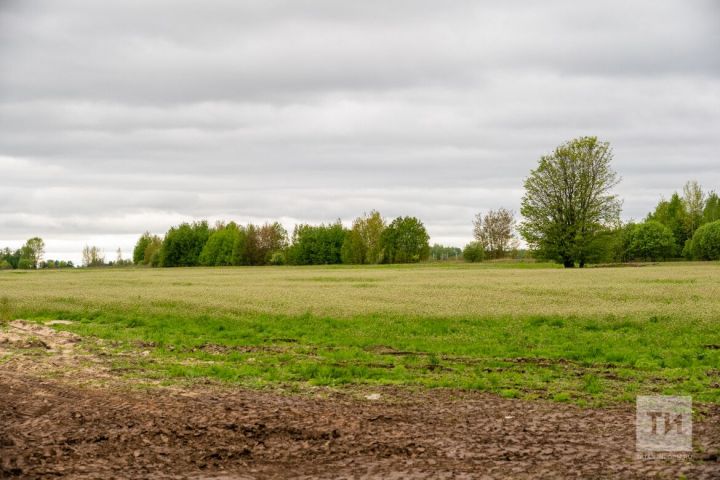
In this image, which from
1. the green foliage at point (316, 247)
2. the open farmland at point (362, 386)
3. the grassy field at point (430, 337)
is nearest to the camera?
the open farmland at point (362, 386)

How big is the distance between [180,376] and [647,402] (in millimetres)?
11742

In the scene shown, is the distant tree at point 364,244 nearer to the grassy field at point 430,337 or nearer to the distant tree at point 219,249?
the distant tree at point 219,249

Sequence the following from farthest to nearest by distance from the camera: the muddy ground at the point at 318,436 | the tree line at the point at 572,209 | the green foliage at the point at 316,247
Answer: the green foliage at the point at 316,247, the tree line at the point at 572,209, the muddy ground at the point at 318,436

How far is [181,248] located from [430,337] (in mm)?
158319

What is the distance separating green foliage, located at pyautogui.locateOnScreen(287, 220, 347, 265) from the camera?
150 meters

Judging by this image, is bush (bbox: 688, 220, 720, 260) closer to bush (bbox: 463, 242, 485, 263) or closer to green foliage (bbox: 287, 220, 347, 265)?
bush (bbox: 463, 242, 485, 263)

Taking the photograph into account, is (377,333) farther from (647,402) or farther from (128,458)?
(128,458)

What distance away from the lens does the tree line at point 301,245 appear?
141875 millimetres

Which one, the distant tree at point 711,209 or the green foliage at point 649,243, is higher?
the distant tree at point 711,209

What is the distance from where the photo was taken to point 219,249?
163 meters

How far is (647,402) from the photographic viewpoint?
1395 centimetres

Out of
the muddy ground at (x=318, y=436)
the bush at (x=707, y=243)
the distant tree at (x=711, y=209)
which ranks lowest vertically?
the muddy ground at (x=318, y=436)

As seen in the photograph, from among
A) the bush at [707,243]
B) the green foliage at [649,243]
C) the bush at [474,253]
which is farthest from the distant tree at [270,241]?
the bush at [707,243]

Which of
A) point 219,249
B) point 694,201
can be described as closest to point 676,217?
point 694,201
